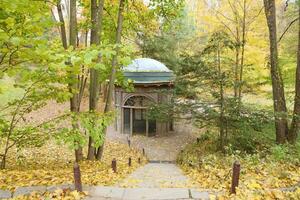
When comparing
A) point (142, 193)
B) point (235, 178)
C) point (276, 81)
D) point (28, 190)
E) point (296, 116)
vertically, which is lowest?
point (142, 193)

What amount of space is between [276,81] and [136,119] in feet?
38.4

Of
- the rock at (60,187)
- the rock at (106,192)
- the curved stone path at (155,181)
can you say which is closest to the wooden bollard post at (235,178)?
the curved stone path at (155,181)

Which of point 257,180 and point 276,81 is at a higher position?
point 276,81

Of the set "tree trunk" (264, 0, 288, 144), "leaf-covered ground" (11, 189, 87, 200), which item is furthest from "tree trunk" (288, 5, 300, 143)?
"leaf-covered ground" (11, 189, 87, 200)

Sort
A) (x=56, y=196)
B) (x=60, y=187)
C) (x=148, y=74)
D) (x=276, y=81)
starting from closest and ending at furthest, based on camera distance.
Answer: (x=56, y=196), (x=60, y=187), (x=276, y=81), (x=148, y=74)

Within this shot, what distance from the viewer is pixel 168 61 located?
26109mm

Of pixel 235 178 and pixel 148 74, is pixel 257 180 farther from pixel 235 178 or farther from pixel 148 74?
pixel 148 74

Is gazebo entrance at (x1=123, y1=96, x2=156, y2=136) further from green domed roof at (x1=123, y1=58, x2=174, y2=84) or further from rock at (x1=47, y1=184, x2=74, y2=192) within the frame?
rock at (x1=47, y1=184, x2=74, y2=192)

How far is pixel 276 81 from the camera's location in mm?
10969

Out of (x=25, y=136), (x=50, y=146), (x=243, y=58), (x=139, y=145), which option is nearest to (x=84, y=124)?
(x=25, y=136)

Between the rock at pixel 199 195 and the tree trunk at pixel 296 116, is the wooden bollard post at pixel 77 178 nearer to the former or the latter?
the rock at pixel 199 195

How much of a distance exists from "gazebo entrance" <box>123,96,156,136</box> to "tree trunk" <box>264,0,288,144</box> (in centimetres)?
1030

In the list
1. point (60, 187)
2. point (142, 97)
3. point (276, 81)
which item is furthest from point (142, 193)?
point (142, 97)

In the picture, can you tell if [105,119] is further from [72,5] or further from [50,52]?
[50,52]
